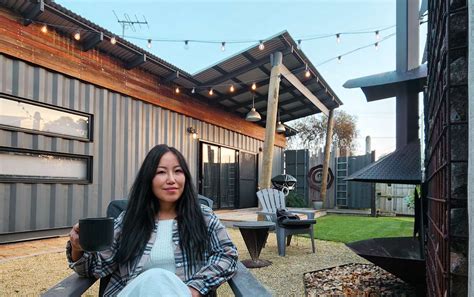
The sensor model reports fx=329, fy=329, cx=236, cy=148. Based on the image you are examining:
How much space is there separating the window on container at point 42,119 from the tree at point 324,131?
559 inches

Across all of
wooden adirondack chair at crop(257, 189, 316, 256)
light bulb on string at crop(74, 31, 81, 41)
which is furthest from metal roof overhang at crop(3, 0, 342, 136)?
wooden adirondack chair at crop(257, 189, 316, 256)

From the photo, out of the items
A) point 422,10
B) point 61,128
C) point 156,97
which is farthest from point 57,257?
point 422,10

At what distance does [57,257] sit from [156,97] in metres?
3.66

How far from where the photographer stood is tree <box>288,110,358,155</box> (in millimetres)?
17702

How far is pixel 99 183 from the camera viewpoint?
5410 mm

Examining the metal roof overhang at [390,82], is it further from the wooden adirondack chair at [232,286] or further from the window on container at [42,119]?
the window on container at [42,119]

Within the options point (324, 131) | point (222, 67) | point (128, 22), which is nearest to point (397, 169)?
point (222, 67)

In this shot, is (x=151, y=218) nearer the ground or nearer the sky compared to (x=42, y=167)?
nearer the ground

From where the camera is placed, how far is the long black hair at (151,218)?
143 centimetres

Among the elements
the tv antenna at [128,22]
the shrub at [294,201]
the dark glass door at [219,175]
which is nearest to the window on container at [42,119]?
the tv antenna at [128,22]

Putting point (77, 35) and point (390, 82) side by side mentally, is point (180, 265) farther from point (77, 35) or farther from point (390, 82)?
point (77, 35)

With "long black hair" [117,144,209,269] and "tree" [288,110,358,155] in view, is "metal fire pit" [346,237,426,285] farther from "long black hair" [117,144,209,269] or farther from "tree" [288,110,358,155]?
"tree" [288,110,358,155]

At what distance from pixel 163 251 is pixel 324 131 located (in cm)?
1726

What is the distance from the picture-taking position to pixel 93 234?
3.39ft
